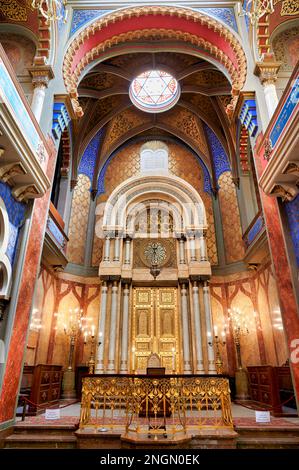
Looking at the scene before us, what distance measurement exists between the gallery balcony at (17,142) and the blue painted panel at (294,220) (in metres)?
5.24

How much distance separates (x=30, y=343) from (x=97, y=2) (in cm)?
1150

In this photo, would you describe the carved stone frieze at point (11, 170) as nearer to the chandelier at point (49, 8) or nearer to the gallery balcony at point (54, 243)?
the gallery balcony at point (54, 243)

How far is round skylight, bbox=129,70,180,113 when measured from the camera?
1426cm

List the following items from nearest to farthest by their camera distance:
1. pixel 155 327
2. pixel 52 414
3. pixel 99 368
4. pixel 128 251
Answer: pixel 52 414
pixel 99 368
pixel 155 327
pixel 128 251

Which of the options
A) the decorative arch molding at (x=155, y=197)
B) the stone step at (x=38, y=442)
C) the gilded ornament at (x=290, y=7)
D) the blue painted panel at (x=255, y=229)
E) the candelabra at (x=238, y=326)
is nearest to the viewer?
the stone step at (x=38, y=442)

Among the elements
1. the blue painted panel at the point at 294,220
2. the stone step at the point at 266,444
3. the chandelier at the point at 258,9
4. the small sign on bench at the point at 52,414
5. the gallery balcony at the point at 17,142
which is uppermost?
the chandelier at the point at 258,9

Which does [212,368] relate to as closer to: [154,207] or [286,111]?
[154,207]

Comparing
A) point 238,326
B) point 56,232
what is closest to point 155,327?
point 238,326

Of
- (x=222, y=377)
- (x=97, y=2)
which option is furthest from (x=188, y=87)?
(x=222, y=377)

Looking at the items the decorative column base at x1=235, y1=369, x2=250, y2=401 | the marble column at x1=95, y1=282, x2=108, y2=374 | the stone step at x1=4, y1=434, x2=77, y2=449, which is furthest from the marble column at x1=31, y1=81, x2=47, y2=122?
the decorative column base at x1=235, y1=369, x2=250, y2=401

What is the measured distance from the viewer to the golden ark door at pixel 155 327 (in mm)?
11219

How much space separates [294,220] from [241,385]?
23.3 ft

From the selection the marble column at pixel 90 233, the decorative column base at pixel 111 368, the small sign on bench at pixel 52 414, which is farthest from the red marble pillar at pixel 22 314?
the marble column at pixel 90 233

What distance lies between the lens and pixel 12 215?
6.15 meters
